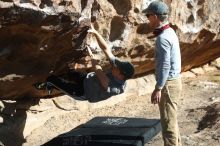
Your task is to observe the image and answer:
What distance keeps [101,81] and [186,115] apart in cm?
236

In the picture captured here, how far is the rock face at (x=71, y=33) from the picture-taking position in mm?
5102

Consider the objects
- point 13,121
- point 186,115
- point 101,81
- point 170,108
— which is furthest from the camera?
point 186,115

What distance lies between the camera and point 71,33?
553cm

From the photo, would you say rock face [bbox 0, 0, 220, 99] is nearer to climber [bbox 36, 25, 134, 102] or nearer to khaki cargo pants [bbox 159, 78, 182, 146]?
climber [bbox 36, 25, 134, 102]

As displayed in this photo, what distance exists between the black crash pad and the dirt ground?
22 cm

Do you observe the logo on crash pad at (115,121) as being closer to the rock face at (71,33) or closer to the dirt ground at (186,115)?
the dirt ground at (186,115)

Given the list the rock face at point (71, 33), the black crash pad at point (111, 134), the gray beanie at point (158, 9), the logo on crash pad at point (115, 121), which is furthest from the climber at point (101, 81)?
the logo on crash pad at point (115, 121)

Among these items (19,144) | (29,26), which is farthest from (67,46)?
(19,144)

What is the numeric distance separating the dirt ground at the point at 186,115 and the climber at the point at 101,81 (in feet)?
3.39

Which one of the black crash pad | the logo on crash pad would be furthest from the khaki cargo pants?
the logo on crash pad

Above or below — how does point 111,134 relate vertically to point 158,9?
below

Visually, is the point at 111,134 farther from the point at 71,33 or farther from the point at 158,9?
the point at 158,9

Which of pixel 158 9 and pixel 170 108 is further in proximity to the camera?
pixel 170 108

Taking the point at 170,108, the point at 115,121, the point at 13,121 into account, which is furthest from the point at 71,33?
the point at 13,121
